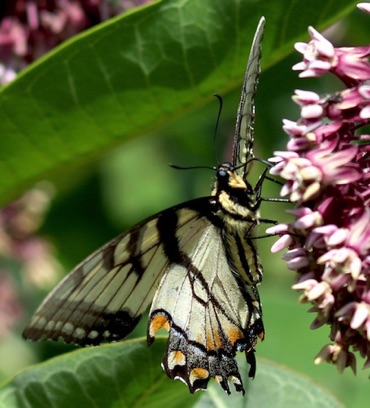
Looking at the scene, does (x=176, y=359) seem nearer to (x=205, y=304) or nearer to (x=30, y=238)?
(x=205, y=304)

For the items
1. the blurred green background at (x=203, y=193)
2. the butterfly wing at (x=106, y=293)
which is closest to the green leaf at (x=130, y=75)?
the butterfly wing at (x=106, y=293)

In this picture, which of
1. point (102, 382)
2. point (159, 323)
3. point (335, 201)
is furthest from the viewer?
point (159, 323)

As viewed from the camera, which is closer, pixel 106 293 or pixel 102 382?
pixel 102 382

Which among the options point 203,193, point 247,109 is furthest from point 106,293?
point 203,193

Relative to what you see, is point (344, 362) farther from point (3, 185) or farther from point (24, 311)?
point (24, 311)

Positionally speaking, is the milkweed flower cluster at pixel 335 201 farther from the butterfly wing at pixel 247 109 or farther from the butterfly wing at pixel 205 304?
the butterfly wing at pixel 205 304

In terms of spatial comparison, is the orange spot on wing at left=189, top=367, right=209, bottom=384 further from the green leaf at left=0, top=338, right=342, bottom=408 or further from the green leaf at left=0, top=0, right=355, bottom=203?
the green leaf at left=0, top=0, right=355, bottom=203
